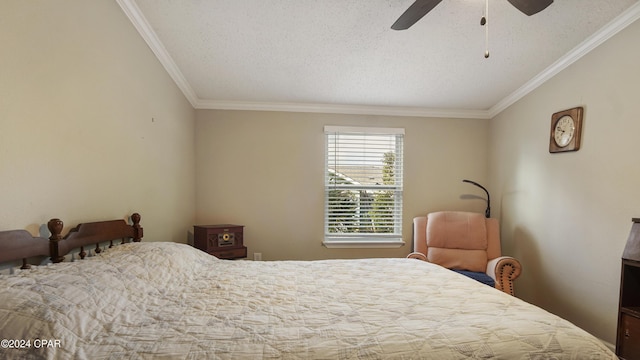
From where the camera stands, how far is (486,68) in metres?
2.89

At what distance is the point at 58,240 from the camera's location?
1385 mm

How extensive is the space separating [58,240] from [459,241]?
3326 mm

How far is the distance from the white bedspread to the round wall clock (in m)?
1.83

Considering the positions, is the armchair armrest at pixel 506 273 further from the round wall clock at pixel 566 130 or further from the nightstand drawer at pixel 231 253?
the nightstand drawer at pixel 231 253

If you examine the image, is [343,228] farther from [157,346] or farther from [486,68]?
[157,346]

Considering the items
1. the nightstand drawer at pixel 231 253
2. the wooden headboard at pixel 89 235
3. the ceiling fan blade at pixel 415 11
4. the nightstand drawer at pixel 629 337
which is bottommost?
the nightstand drawer at pixel 629 337

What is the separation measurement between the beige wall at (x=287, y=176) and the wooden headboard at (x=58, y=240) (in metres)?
1.59

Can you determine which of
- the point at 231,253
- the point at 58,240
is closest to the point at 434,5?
the point at 58,240

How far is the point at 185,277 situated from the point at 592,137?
10.5 feet

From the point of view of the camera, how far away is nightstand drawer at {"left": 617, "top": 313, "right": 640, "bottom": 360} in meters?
1.85

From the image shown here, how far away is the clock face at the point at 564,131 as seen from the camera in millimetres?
2633

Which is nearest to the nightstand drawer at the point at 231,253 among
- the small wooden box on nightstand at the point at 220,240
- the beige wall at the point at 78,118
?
the small wooden box on nightstand at the point at 220,240

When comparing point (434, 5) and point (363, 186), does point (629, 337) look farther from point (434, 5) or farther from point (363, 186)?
point (363, 186)

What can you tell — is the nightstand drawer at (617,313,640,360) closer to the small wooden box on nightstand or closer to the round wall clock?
the round wall clock
